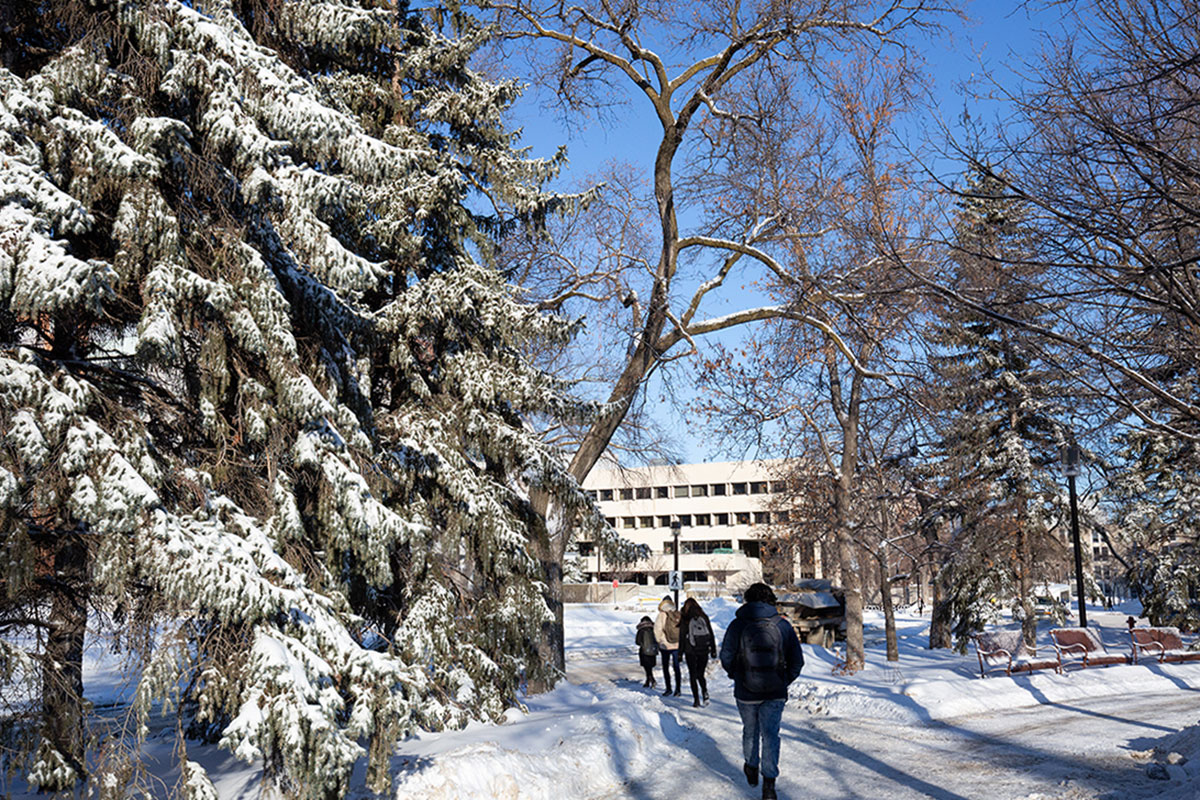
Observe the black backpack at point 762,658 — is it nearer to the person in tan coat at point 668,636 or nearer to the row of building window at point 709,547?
Result: the person in tan coat at point 668,636

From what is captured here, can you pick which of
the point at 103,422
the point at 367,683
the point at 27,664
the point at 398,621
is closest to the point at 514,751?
the point at 367,683

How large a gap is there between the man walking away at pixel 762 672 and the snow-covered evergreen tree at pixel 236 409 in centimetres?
281

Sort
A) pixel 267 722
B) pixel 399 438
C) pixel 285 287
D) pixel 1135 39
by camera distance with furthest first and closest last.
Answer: pixel 399 438, pixel 285 287, pixel 267 722, pixel 1135 39

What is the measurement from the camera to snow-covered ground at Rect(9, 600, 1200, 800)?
767cm

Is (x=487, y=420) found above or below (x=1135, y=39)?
below

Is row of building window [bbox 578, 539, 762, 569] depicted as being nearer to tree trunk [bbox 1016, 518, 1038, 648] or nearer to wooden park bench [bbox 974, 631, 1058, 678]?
tree trunk [bbox 1016, 518, 1038, 648]

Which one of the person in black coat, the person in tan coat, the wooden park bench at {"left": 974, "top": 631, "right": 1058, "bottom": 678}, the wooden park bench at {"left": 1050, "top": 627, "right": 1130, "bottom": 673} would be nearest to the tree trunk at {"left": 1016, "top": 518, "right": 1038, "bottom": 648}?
the wooden park bench at {"left": 1050, "top": 627, "right": 1130, "bottom": 673}

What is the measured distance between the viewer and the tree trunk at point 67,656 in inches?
264

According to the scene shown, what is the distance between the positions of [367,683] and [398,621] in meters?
3.94

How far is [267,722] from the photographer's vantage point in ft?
21.0

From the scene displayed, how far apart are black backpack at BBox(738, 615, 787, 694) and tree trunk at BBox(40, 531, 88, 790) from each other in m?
5.15

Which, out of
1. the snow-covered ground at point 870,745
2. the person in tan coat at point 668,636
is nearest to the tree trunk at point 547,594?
the snow-covered ground at point 870,745

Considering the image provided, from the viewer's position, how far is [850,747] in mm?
10023

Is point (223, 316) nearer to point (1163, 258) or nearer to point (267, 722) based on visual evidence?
point (267, 722)
